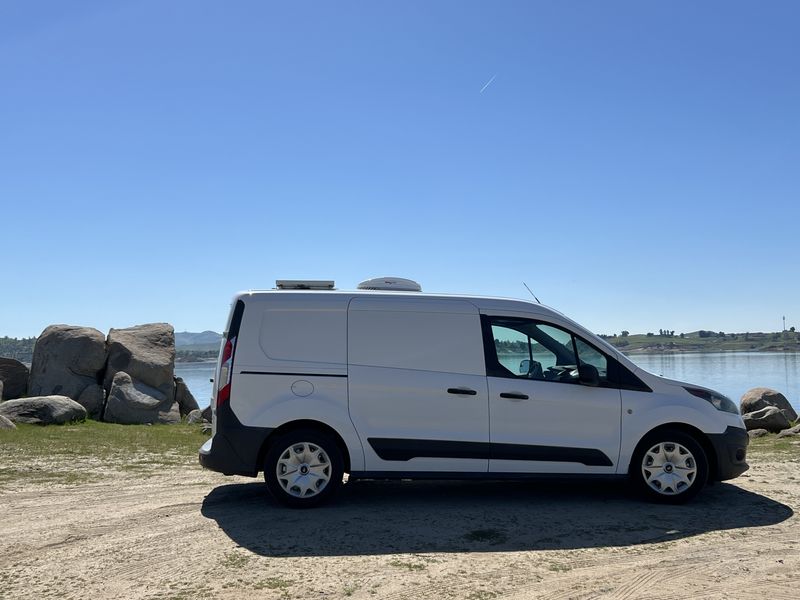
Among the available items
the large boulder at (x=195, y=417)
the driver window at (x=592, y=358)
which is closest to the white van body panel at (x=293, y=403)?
the driver window at (x=592, y=358)

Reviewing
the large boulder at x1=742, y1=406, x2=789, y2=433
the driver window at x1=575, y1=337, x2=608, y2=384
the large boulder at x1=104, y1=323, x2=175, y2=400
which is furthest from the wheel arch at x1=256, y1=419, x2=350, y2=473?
the large boulder at x1=104, y1=323, x2=175, y2=400

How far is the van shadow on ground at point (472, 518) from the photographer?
572 centimetres

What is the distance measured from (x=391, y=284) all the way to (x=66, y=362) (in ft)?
46.6

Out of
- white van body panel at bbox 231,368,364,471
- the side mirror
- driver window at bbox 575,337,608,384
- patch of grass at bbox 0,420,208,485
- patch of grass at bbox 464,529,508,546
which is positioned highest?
driver window at bbox 575,337,608,384

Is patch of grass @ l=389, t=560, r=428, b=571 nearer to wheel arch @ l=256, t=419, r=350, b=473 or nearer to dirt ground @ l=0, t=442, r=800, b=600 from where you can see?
dirt ground @ l=0, t=442, r=800, b=600

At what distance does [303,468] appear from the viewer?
6934mm

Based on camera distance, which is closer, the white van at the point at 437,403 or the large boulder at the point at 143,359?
the white van at the point at 437,403

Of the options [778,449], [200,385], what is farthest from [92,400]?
[200,385]

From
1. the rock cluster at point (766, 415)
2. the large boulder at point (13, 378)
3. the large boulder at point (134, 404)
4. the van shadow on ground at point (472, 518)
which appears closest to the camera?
the van shadow on ground at point (472, 518)

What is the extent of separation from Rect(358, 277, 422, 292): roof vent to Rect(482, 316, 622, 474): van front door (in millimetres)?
1026

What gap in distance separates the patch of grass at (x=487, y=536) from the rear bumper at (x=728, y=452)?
2768 millimetres

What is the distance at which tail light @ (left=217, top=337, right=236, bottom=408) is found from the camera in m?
6.98

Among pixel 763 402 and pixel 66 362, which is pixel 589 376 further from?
pixel 66 362

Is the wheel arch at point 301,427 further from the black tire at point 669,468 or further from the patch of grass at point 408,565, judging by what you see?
the black tire at point 669,468
